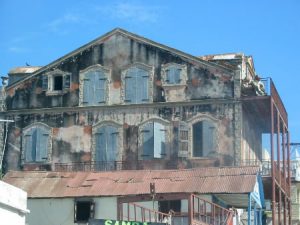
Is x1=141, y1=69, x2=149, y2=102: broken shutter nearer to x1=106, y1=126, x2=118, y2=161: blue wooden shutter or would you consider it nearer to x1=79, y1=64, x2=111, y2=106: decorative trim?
x1=79, y1=64, x2=111, y2=106: decorative trim

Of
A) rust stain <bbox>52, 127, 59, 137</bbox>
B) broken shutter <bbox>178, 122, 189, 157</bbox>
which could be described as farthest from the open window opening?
broken shutter <bbox>178, 122, 189, 157</bbox>

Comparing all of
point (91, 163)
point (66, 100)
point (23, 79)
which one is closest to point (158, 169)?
point (91, 163)

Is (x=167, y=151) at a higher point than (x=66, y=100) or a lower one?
lower

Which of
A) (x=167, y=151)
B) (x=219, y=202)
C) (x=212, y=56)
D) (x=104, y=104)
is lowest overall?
(x=219, y=202)

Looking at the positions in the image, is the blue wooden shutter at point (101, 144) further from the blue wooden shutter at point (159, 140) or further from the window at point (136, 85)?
the blue wooden shutter at point (159, 140)

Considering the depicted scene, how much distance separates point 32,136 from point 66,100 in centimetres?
269

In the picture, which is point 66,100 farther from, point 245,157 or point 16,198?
point 16,198

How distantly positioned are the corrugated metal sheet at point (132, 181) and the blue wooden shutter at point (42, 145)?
203 cm

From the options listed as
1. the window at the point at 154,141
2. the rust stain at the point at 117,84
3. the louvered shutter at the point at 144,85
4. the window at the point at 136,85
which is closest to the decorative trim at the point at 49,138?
the rust stain at the point at 117,84

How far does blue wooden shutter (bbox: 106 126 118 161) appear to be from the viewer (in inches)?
1496

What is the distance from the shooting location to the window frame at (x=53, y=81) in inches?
1567

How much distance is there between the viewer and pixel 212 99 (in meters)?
37.0

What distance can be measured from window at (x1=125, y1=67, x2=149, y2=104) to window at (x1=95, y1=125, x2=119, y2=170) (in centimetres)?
190

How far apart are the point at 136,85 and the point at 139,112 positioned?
1474 mm
